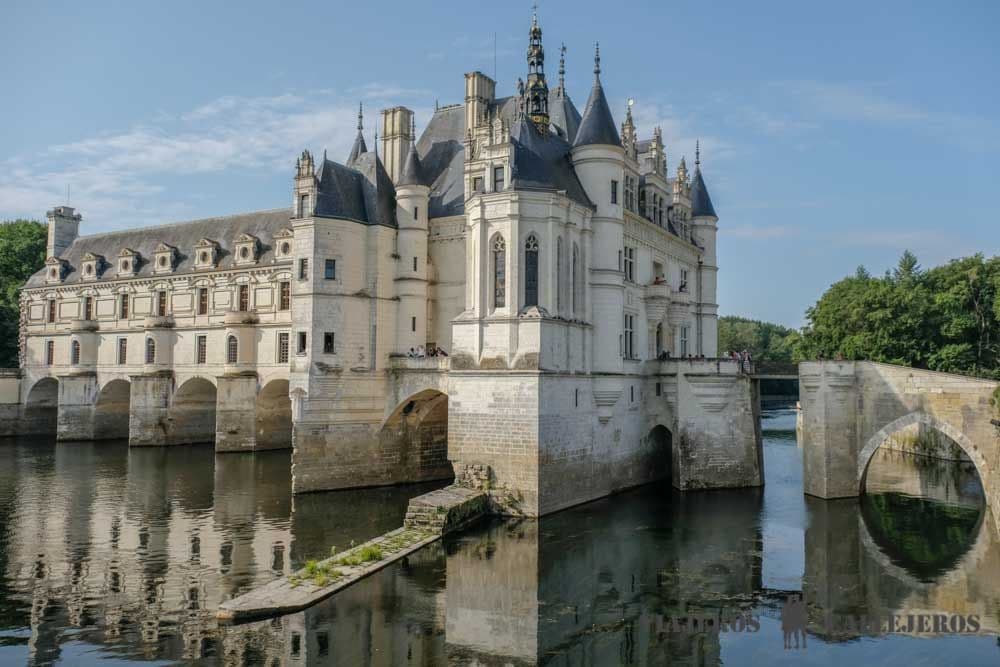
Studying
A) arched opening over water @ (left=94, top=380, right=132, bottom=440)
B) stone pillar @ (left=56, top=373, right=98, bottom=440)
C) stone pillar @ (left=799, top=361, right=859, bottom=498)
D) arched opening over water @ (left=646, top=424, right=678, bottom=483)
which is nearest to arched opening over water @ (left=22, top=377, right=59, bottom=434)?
stone pillar @ (left=56, top=373, right=98, bottom=440)

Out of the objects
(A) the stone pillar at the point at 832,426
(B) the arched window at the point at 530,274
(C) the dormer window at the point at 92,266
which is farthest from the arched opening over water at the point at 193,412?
(A) the stone pillar at the point at 832,426

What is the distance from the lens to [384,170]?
38.7 metres

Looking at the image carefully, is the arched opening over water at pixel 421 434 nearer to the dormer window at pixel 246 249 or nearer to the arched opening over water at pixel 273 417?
the arched opening over water at pixel 273 417

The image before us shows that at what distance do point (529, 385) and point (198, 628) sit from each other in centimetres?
1546

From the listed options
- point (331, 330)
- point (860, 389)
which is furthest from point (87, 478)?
point (860, 389)

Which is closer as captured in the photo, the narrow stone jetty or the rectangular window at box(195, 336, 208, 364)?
the narrow stone jetty

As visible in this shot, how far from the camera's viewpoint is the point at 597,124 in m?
34.9

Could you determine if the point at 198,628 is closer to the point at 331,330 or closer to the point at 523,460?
the point at 523,460

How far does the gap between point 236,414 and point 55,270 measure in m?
25.1

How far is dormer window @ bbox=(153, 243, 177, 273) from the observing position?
180 ft

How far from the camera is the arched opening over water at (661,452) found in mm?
39812

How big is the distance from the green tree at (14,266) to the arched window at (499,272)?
55.1 meters

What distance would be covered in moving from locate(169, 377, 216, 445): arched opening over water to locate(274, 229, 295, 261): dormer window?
37.7 feet

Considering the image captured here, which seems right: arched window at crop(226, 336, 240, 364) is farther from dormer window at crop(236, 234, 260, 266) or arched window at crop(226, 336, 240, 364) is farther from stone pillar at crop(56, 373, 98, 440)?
stone pillar at crop(56, 373, 98, 440)
